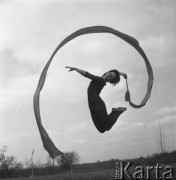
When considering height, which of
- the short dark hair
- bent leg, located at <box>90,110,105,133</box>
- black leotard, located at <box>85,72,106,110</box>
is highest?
the short dark hair

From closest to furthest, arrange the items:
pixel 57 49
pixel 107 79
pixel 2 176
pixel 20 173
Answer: pixel 57 49, pixel 107 79, pixel 2 176, pixel 20 173

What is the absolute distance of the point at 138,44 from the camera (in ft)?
27.9

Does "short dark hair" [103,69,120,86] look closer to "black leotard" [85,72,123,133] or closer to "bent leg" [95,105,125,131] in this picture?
"black leotard" [85,72,123,133]

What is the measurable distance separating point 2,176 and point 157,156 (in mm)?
24761

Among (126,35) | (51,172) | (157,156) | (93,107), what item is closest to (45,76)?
(93,107)

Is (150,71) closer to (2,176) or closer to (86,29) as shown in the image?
(86,29)

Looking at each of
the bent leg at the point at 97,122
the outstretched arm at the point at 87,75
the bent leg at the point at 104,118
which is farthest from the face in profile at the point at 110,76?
the bent leg at the point at 97,122

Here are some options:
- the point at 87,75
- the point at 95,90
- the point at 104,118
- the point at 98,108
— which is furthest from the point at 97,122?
the point at 87,75

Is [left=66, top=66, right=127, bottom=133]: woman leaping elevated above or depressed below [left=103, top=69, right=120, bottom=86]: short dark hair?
below

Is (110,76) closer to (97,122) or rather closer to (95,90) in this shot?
(95,90)

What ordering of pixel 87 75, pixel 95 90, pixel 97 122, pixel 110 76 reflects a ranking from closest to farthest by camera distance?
pixel 87 75 → pixel 97 122 → pixel 95 90 → pixel 110 76

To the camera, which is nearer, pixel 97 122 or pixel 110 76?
pixel 97 122

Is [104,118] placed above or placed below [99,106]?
below

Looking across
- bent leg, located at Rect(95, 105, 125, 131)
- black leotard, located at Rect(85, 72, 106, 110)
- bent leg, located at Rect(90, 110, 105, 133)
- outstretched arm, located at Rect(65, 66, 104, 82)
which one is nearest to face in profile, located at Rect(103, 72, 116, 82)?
black leotard, located at Rect(85, 72, 106, 110)
